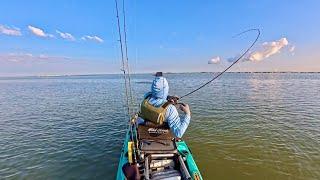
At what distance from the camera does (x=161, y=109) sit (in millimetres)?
5680

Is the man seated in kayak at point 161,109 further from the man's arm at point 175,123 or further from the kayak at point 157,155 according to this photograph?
the kayak at point 157,155

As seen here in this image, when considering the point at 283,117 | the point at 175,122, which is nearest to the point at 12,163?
the point at 175,122

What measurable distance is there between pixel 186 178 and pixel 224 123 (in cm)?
1058

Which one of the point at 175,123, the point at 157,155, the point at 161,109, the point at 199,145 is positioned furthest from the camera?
the point at 199,145

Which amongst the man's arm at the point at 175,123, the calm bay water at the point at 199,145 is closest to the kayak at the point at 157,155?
the man's arm at the point at 175,123

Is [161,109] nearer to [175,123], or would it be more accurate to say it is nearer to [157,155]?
[175,123]

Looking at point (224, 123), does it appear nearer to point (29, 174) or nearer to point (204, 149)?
point (204, 149)

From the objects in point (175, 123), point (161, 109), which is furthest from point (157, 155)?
point (161, 109)

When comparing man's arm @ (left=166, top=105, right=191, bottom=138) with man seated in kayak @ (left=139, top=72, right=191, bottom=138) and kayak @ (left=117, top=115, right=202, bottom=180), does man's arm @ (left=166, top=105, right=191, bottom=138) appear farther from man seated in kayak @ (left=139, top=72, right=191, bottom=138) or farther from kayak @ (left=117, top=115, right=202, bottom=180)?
kayak @ (left=117, top=115, right=202, bottom=180)

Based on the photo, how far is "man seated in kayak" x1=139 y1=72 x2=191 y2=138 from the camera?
572 cm

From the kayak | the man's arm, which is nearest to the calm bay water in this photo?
the kayak

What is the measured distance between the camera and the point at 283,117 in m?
17.2

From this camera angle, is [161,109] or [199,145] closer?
[161,109]

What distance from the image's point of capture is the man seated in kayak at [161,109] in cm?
572
